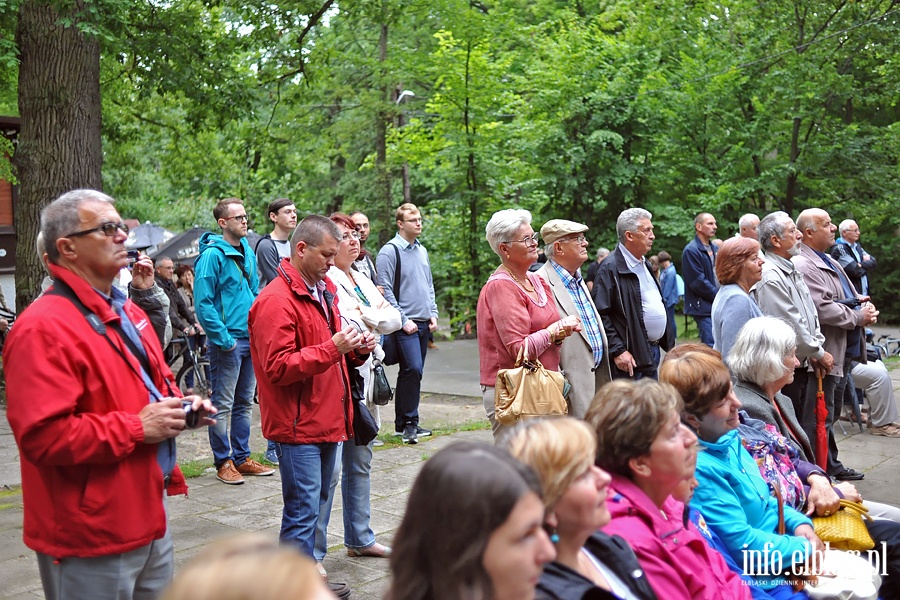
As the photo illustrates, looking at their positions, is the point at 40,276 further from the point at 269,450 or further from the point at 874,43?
the point at 874,43

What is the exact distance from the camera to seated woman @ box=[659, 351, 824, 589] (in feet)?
11.5

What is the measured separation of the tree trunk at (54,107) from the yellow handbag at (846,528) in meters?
8.29

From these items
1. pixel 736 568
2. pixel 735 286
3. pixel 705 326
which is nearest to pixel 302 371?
pixel 736 568

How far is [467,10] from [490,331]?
41.7ft

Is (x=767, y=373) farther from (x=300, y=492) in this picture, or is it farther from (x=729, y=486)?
(x=300, y=492)

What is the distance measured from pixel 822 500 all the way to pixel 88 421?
3.16m

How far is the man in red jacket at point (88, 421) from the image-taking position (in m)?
2.78

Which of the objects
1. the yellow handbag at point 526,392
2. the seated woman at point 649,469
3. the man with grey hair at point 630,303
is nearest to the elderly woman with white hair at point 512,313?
the yellow handbag at point 526,392

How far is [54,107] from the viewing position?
9422 millimetres

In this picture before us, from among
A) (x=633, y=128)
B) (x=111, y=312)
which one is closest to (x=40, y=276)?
(x=111, y=312)

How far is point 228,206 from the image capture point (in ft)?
22.7

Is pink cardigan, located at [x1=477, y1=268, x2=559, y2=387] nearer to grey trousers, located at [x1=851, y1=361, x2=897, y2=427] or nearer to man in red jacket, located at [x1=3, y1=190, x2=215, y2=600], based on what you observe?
man in red jacket, located at [x1=3, y1=190, x2=215, y2=600]

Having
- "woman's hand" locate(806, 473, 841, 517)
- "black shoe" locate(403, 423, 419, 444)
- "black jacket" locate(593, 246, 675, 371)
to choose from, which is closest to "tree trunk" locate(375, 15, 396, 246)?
"black shoe" locate(403, 423, 419, 444)

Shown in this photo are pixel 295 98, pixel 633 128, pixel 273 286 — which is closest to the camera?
pixel 273 286
